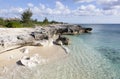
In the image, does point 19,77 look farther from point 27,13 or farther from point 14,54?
point 27,13

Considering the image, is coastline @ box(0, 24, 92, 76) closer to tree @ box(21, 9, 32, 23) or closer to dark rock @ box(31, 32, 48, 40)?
dark rock @ box(31, 32, 48, 40)

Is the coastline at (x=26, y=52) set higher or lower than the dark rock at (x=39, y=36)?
lower

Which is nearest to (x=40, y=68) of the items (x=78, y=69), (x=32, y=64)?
(x=32, y=64)

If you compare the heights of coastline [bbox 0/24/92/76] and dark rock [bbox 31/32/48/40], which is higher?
dark rock [bbox 31/32/48/40]

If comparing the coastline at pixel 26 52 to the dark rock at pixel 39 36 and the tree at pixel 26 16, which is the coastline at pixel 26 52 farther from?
the tree at pixel 26 16

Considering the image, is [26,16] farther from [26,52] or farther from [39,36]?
[26,52]

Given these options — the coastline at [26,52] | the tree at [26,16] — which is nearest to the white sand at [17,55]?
the coastline at [26,52]

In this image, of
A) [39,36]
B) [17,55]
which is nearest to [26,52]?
[17,55]

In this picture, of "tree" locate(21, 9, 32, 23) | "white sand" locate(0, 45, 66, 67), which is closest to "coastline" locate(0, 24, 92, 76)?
"white sand" locate(0, 45, 66, 67)

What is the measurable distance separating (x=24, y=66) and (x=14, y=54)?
332 cm

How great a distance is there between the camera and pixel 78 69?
1513 centimetres

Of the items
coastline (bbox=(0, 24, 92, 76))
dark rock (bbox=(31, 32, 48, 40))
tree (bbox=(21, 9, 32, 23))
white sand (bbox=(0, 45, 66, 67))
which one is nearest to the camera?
coastline (bbox=(0, 24, 92, 76))

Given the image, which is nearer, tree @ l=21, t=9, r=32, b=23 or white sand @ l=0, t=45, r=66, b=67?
white sand @ l=0, t=45, r=66, b=67

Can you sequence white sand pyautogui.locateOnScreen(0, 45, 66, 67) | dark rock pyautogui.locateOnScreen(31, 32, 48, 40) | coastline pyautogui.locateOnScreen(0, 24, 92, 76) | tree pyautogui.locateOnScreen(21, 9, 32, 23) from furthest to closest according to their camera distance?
tree pyautogui.locateOnScreen(21, 9, 32, 23), dark rock pyautogui.locateOnScreen(31, 32, 48, 40), white sand pyautogui.locateOnScreen(0, 45, 66, 67), coastline pyautogui.locateOnScreen(0, 24, 92, 76)
